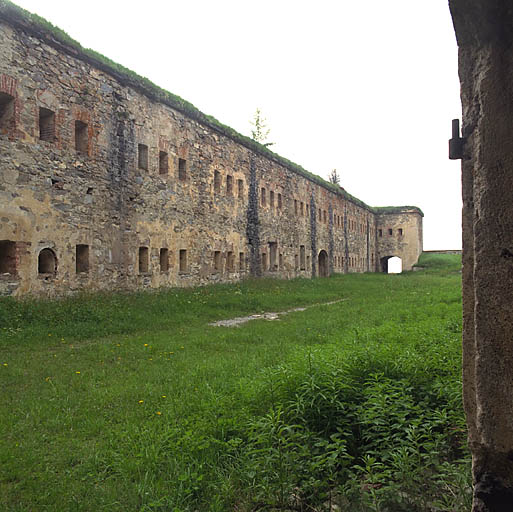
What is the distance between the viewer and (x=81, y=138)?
12.5 meters

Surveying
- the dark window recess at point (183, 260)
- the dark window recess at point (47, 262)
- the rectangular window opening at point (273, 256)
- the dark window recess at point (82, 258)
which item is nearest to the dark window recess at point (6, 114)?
the dark window recess at point (47, 262)

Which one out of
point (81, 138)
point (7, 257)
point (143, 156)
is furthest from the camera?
point (143, 156)

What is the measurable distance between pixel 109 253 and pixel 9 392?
25.8 feet

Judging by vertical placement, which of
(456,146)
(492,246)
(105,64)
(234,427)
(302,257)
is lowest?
(234,427)

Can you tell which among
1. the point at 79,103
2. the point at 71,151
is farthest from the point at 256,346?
the point at 79,103

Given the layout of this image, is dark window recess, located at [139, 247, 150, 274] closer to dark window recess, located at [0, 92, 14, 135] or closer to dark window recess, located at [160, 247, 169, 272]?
dark window recess, located at [160, 247, 169, 272]

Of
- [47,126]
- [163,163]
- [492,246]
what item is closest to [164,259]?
[163,163]

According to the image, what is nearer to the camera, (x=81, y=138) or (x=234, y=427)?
(x=234, y=427)

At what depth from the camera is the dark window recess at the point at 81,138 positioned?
1240 cm

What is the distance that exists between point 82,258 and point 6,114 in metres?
3.89

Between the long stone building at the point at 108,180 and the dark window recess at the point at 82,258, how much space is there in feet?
0.12

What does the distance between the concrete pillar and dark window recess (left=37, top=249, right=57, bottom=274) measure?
10.9 meters

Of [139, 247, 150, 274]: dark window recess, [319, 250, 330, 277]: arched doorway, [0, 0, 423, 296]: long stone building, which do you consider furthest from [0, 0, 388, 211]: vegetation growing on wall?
[319, 250, 330, 277]: arched doorway

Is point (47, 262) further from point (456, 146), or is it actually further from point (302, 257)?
point (302, 257)
